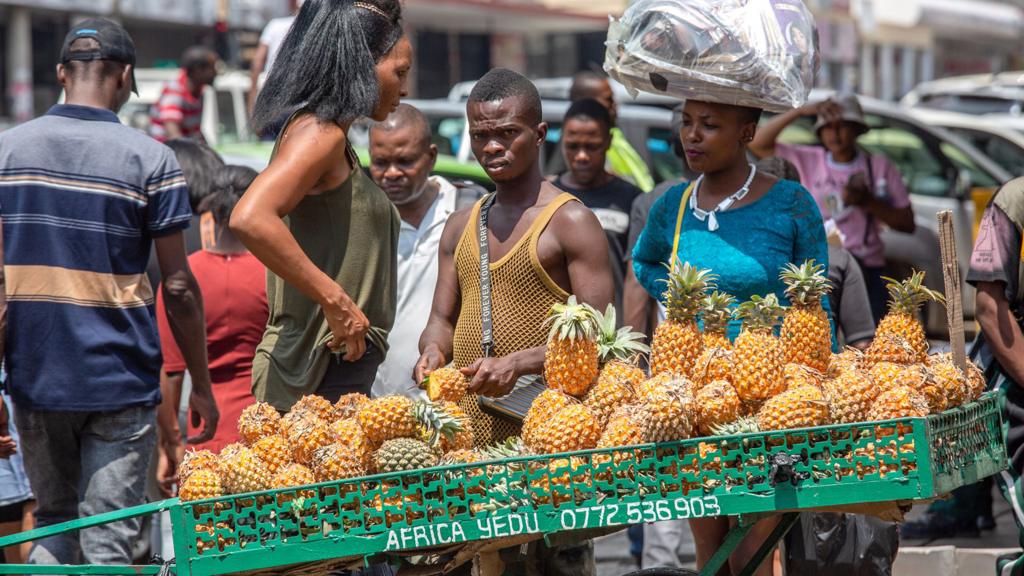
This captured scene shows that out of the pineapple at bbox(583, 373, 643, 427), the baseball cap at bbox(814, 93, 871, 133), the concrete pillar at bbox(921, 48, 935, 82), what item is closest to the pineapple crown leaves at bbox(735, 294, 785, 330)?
the pineapple at bbox(583, 373, 643, 427)

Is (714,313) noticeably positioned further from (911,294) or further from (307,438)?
(307,438)

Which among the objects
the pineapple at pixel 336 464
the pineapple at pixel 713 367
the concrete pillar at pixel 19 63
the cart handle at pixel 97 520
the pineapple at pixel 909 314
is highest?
the pineapple at pixel 909 314

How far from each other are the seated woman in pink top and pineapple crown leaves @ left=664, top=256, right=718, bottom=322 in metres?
4.78

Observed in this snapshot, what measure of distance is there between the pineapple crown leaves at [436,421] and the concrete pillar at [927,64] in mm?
45039

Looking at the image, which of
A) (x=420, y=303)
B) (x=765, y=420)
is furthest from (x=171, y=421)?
(x=765, y=420)

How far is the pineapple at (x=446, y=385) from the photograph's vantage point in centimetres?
386

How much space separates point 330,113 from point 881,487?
76.6 inches

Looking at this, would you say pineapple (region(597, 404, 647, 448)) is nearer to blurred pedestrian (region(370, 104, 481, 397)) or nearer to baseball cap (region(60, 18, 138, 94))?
blurred pedestrian (region(370, 104, 481, 397))

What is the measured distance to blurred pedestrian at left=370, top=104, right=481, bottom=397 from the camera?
564cm

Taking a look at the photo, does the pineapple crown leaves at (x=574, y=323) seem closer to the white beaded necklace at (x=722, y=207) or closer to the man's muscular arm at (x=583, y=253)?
the man's muscular arm at (x=583, y=253)

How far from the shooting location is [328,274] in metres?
4.35

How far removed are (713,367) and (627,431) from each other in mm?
368

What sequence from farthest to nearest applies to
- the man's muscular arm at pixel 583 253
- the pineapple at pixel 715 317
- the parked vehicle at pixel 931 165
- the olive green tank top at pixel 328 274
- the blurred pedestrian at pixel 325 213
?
the parked vehicle at pixel 931 165
the olive green tank top at pixel 328 274
the man's muscular arm at pixel 583 253
the blurred pedestrian at pixel 325 213
the pineapple at pixel 715 317

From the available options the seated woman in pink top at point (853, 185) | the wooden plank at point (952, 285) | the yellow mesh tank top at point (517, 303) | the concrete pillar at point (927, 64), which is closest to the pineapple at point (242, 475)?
the yellow mesh tank top at point (517, 303)
